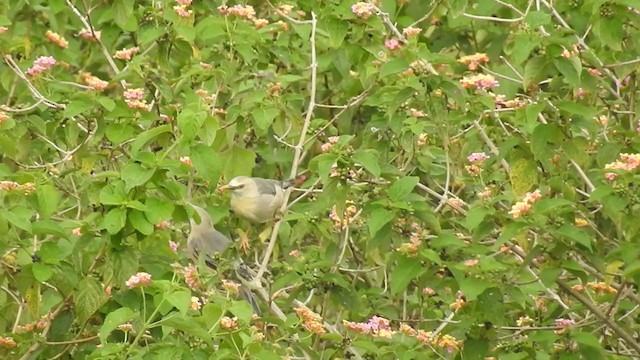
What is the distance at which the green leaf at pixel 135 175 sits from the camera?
5699 millimetres

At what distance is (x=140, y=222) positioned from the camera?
18.8ft

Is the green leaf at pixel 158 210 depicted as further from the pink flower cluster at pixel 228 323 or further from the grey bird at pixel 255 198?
the grey bird at pixel 255 198

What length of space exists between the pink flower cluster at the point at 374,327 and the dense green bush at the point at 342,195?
1 cm

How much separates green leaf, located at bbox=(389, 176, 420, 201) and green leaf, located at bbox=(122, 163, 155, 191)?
3.04 ft

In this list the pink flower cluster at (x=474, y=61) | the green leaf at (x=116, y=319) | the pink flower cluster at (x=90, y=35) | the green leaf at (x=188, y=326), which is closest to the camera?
the green leaf at (x=188, y=326)

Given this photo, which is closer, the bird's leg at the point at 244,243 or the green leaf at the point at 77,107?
the green leaf at the point at 77,107

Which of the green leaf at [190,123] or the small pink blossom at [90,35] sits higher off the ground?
the green leaf at [190,123]

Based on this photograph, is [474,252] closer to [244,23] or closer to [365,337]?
[365,337]

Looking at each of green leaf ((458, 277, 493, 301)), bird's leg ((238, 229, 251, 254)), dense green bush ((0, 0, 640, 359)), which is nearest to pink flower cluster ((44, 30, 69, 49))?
dense green bush ((0, 0, 640, 359))

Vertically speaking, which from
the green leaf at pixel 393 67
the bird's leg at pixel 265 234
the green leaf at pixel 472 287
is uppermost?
the green leaf at pixel 393 67

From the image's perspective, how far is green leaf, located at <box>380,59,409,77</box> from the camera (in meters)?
6.28

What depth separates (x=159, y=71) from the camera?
735 centimetres

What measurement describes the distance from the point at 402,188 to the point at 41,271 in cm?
139

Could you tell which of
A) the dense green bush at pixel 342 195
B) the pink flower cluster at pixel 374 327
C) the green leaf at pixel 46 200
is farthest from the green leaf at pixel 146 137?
the pink flower cluster at pixel 374 327
